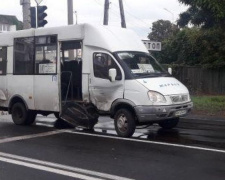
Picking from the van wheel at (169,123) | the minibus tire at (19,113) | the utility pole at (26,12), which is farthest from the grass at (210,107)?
the utility pole at (26,12)

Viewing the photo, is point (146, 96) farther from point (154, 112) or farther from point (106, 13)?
point (106, 13)

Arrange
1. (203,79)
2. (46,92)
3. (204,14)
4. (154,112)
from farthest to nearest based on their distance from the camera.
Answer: (203,79) < (204,14) < (46,92) < (154,112)

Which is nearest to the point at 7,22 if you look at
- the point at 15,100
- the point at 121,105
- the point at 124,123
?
the point at 15,100

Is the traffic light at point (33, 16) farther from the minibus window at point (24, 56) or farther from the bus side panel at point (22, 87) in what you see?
the bus side panel at point (22, 87)

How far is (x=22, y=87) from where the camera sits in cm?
1295

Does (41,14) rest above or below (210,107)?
above

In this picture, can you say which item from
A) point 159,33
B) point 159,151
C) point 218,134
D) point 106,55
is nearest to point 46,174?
point 159,151

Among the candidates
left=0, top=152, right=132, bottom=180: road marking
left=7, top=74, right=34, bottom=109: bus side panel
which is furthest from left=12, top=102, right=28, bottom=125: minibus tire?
left=0, top=152, right=132, bottom=180: road marking

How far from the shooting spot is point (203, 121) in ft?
45.6

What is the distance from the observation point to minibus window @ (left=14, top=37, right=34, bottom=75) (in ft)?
42.0

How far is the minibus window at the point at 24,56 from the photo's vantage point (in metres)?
12.8

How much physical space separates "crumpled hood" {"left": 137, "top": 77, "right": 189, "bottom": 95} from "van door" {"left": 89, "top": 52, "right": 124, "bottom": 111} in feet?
1.97

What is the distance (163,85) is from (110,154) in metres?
2.56

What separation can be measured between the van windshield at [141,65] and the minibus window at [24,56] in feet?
10.2
